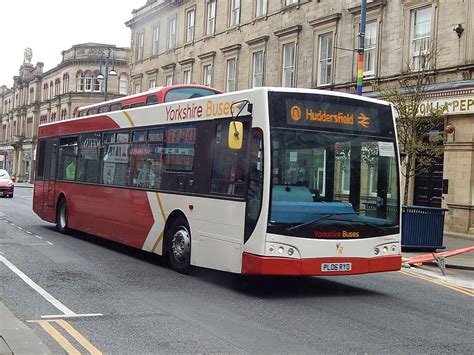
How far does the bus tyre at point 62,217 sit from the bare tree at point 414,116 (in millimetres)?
8811

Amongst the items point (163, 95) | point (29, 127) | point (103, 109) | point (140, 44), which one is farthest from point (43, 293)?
point (29, 127)

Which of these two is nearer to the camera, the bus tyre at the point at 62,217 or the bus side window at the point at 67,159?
the bus side window at the point at 67,159

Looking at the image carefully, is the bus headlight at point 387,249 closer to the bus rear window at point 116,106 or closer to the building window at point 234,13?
the bus rear window at point 116,106

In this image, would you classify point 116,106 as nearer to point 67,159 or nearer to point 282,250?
point 67,159

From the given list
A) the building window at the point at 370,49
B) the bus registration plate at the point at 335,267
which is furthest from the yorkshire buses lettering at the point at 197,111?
the building window at the point at 370,49

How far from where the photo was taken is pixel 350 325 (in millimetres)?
7074

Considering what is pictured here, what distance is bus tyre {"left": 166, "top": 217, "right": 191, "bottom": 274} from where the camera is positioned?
10095mm

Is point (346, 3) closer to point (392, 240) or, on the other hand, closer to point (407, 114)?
point (407, 114)

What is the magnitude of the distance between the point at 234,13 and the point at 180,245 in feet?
86.7

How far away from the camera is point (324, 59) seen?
1081 inches

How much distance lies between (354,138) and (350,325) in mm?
2937

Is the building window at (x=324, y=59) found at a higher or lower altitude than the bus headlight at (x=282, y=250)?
higher

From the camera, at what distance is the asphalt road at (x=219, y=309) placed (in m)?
6.14

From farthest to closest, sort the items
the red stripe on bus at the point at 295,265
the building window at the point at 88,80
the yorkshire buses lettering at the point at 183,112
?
the building window at the point at 88,80, the yorkshire buses lettering at the point at 183,112, the red stripe on bus at the point at 295,265
